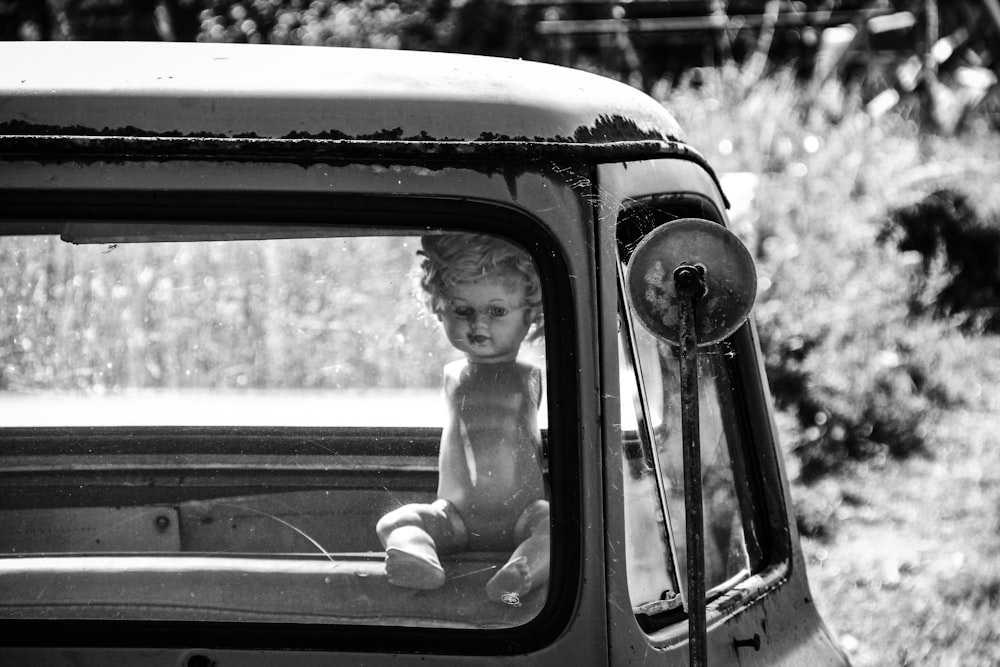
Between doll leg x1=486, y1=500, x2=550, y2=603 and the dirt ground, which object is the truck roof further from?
the dirt ground

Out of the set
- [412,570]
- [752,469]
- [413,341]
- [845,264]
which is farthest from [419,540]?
[845,264]

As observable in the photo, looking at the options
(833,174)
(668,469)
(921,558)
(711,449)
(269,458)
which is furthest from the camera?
(833,174)

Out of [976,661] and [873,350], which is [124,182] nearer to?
[976,661]

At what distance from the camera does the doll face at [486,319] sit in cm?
164

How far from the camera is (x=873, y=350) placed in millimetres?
6270

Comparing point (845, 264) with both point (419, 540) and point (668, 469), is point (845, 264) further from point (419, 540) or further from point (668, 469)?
point (419, 540)

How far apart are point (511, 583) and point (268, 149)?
67 centimetres

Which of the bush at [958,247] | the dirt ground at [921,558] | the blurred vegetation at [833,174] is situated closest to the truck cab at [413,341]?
the blurred vegetation at [833,174]

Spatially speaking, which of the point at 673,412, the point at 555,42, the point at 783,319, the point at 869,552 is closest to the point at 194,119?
the point at 673,412

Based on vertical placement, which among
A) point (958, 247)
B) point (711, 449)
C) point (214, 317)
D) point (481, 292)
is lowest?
point (711, 449)

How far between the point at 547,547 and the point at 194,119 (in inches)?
29.3

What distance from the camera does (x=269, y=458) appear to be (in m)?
1.87

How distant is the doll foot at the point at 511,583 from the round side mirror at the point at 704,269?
409mm

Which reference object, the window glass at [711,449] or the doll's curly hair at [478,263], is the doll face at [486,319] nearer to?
the doll's curly hair at [478,263]
